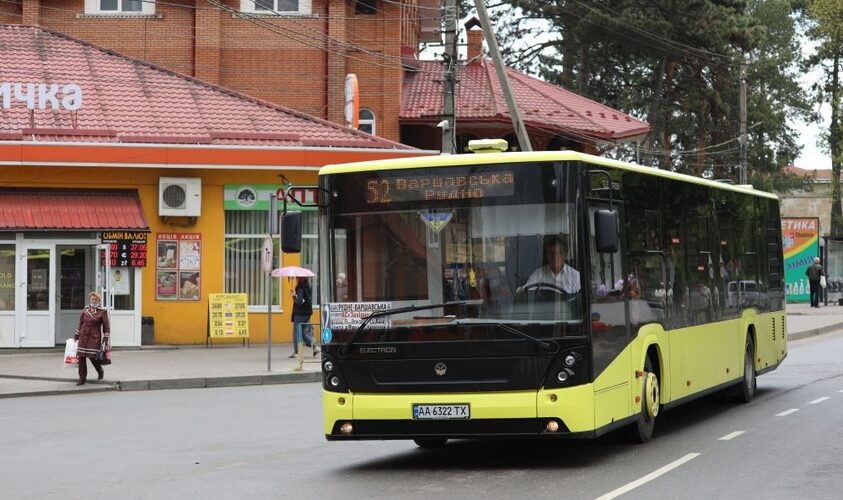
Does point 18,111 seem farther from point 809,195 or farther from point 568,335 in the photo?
point 809,195

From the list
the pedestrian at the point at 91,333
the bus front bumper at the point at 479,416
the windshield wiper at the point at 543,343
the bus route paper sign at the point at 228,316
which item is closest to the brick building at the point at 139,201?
the bus route paper sign at the point at 228,316

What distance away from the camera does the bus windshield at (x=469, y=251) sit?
37.2ft

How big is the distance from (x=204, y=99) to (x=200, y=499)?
25170 millimetres

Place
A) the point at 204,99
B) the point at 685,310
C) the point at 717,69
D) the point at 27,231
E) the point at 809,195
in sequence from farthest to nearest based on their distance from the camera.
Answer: the point at 809,195 < the point at 717,69 < the point at 204,99 < the point at 27,231 < the point at 685,310

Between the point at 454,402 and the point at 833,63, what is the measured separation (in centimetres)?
7236

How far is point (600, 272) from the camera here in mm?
11805

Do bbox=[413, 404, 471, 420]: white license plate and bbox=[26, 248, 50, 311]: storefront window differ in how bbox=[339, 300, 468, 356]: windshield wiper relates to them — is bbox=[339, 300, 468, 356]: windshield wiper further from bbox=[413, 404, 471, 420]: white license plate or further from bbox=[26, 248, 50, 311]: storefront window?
bbox=[26, 248, 50, 311]: storefront window

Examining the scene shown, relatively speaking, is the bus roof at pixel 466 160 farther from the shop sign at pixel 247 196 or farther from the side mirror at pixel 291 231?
the shop sign at pixel 247 196

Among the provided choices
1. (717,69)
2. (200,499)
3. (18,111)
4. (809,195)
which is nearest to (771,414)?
(200,499)

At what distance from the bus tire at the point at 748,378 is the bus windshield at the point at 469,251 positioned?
6.69 metres

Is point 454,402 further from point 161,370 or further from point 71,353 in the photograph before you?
point 161,370

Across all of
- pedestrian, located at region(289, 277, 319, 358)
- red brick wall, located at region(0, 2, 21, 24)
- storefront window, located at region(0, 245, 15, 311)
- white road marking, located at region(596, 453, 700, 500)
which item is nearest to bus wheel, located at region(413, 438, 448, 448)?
white road marking, located at region(596, 453, 700, 500)

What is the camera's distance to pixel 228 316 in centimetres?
3138

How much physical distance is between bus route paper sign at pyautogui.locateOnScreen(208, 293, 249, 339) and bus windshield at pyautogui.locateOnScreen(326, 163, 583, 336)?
1967cm
